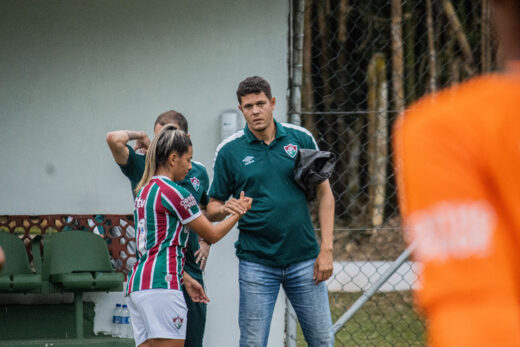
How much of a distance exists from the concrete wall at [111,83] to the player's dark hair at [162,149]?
1.16 m

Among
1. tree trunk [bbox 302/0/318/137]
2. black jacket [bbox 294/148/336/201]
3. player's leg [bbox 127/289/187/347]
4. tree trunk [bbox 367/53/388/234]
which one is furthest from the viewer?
tree trunk [bbox 367/53/388/234]

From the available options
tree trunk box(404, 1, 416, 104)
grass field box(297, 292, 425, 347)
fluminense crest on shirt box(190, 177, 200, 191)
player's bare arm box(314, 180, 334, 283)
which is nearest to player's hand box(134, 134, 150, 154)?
fluminense crest on shirt box(190, 177, 200, 191)

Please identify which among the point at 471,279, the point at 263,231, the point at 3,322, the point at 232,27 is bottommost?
the point at 3,322

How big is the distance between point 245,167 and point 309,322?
2.89 ft

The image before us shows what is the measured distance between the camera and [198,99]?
5.01m

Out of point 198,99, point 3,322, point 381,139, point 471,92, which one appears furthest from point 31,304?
point 471,92

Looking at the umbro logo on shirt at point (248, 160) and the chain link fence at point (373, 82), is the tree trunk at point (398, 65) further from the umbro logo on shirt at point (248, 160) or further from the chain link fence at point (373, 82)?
the umbro logo on shirt at point (248, 160)

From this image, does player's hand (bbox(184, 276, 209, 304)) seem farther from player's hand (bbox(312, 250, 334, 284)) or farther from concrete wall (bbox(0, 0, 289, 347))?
concrete wall (bbox(0, 0, 289, 347))

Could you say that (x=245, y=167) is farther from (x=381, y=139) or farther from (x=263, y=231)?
(x=381, y=139)

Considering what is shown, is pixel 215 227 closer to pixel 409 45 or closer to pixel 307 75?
pixel 307 75

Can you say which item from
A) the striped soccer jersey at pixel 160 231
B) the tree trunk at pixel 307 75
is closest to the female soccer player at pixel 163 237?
the striped soccer jersey at pixel 160 231

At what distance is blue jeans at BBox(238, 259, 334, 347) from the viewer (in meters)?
4.10

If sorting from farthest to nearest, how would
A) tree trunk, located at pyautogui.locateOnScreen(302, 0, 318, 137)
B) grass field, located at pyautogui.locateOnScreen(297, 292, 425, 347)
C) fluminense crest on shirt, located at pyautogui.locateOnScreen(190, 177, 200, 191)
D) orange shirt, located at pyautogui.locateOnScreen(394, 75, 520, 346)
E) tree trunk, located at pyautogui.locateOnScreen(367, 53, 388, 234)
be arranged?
tree trunk, located at pyautogui.locateOnScreen(367, 53, 388, 234)
tree trunk, located at pyautogui.locateOnScreen(302, 0, 318, 137)
grass field, located at pyautogui.locateOnScreen(297, 292, 425, 347)
fluminense crest on shirt, located at pyautogui.locateOnScreen(190, 177, 200, 191)
orange shirt, located at pyautogui.locateOnScreen(394, 75, 520, 346)

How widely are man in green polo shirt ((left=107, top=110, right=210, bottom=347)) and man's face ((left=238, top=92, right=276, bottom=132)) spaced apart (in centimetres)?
39
